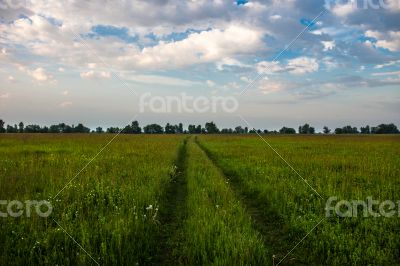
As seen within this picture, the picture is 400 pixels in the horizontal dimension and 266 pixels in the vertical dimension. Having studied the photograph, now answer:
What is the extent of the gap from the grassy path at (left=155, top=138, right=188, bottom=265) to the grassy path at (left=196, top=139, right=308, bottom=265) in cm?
156

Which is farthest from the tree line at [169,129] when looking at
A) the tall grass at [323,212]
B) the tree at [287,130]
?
the tall grass at [323,212]

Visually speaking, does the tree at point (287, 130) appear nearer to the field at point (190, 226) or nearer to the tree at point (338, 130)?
the tree at point (338, 130)

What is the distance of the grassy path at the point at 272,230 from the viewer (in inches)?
215

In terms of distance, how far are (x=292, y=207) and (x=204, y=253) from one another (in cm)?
338

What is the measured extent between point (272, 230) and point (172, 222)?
6.77ft

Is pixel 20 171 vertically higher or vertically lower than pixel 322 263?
higher

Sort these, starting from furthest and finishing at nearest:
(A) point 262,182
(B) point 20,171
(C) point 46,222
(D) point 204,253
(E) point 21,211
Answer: (B) point 20,171 < (A) point 262,182 < (E) point 21,211 < (C) point 46,222 < (D) point 204,253

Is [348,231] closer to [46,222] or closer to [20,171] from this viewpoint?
[46,222]

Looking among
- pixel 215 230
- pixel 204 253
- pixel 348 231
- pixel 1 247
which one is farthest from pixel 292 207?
pixel 1 247

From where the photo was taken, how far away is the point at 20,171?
1160 cm

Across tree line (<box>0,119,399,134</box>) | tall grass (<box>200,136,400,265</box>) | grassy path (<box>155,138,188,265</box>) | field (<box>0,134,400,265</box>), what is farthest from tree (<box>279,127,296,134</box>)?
grassy path (<box>155,138,188,265</box>)

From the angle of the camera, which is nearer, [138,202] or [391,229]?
[391,229]

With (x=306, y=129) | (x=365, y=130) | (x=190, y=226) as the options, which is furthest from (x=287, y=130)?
(x=190, y=226)

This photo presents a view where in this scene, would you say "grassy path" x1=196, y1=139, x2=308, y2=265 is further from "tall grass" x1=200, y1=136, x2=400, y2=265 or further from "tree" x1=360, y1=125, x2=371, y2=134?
"tree" x1=360, y1=125, x2=371, y2=134
